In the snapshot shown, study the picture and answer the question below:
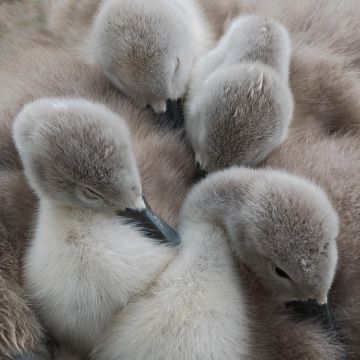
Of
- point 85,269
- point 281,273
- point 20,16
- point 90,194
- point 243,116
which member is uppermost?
point 243,116

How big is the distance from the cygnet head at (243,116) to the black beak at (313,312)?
405 millimetres

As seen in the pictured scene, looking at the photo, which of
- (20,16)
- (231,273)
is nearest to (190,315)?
(231,273)

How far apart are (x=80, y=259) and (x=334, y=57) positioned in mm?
1137

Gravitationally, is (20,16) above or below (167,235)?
below

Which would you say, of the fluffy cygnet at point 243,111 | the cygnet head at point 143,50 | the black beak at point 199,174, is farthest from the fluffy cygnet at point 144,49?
the black beak at point 199,174

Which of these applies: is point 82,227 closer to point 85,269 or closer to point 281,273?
point 85,269

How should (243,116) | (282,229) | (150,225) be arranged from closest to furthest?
1. (282,229)
2. (150,225)
3. (243,116)

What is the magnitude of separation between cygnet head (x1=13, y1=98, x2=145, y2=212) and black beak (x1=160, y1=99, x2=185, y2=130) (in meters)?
0.42

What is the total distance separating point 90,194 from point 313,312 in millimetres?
586

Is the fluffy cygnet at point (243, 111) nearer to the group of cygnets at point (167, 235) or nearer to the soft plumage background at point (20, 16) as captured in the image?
the group of cygnets at point (167, 235)

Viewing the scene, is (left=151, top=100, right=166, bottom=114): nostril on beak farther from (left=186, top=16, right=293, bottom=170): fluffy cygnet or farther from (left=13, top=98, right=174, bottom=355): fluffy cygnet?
(left=13, top=98, right=174, bottom=355): fluffy cygnet

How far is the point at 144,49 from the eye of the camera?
1917 mm

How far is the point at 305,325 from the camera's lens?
5.04 ft

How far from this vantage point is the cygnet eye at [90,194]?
60.9 inches
